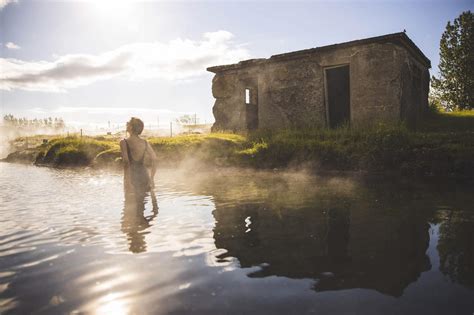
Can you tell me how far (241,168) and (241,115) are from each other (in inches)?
231

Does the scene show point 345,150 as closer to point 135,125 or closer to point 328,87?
point 328,87

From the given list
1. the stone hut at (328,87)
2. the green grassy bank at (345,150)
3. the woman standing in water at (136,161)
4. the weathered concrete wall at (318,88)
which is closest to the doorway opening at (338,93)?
the stone hut at (328,87)

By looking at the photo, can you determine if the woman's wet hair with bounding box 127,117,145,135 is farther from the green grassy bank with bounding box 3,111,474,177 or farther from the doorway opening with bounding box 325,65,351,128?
the doorway opening with bounding box 325,65,351,128

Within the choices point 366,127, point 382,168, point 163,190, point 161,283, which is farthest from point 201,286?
point 366,127

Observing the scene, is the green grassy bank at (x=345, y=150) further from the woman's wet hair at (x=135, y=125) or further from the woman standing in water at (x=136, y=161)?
the woman's wet hair at (x=135, y=125)

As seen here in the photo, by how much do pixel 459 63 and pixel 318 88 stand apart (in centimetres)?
1823

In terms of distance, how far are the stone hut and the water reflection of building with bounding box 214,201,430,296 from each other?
8.91 meters

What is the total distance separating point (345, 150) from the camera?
11.0 m

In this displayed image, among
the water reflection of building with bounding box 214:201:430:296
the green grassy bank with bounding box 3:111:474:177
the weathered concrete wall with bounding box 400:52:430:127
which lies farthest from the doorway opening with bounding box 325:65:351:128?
the water reflection of building with bounding box 214:201:430:296

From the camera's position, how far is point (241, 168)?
40.1 ft

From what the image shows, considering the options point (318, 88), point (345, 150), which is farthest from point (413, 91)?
point (345, 150)

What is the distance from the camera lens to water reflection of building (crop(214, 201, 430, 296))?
2986 millimetres

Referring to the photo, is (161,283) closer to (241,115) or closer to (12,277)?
(12,277)

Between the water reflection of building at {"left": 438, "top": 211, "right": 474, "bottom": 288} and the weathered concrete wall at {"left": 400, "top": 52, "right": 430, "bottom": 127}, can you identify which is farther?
the weathered concrete wall at {"left": 400, "top": 52, "right": 430, "bottom": 127}
